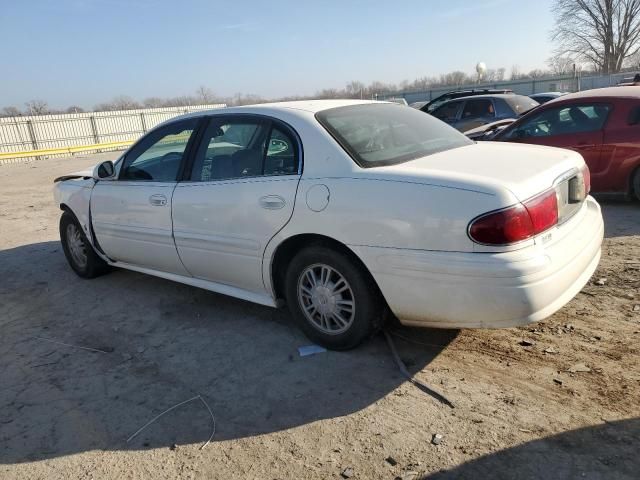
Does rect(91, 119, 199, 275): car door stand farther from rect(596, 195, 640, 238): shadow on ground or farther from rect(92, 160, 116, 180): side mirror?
rect(596, 195, 640, 238): shadow on ground

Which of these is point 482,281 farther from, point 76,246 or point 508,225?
point 76,246

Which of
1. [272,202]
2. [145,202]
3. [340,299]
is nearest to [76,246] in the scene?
[145,202]

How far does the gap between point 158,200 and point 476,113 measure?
9.05m

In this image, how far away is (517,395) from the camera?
289 centimetres

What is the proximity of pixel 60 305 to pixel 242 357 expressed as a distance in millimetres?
2310

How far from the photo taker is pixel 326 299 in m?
3.43

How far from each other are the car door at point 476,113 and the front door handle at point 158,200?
8154 mm

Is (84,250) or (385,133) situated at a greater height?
(385,133)

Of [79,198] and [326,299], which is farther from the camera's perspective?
[79,198]

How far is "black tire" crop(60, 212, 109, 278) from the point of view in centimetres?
542

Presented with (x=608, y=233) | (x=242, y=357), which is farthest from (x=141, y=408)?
(x=608, y=233)

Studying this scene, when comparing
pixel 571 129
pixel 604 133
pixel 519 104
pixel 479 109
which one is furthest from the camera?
pixel 479 109

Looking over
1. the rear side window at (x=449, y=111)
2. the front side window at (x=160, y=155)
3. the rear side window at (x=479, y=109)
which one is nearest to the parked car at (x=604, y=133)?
the rear side window at (x=479, y=109)

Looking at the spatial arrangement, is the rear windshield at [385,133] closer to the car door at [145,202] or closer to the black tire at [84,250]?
the car door at [145,202]
